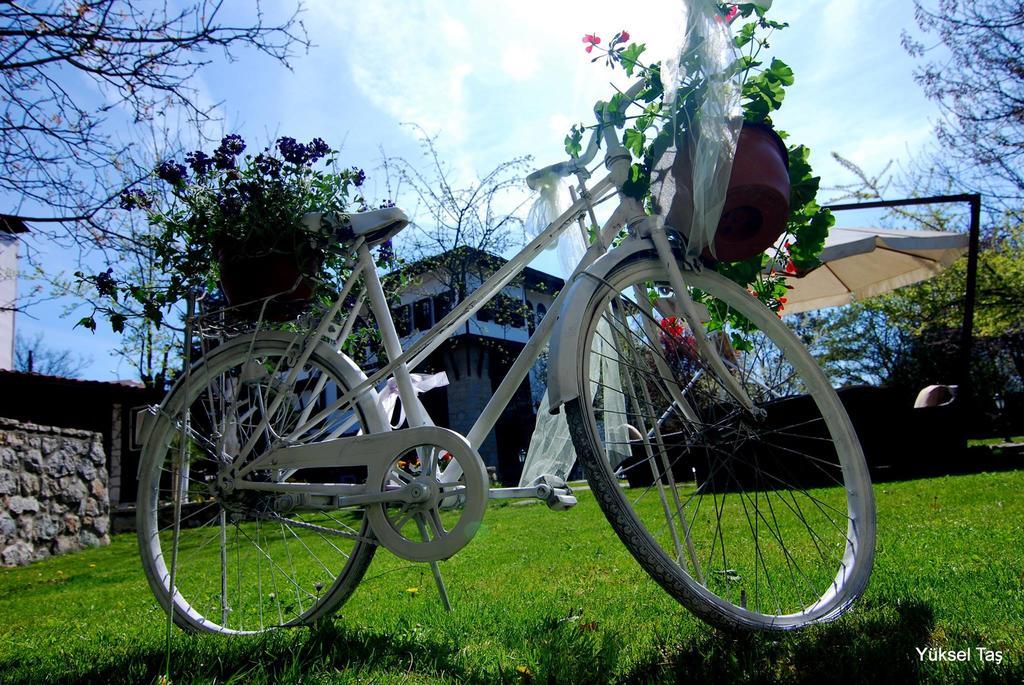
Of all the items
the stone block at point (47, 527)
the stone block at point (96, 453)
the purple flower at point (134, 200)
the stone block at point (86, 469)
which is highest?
the purple flower at point (134, 200)

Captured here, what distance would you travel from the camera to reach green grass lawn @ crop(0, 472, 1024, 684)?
62.6 inches

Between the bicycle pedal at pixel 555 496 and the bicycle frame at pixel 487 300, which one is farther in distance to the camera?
the bicycle frame at pixel 487 300

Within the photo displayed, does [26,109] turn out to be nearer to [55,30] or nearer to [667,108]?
[55,30]

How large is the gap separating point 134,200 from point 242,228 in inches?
16.2

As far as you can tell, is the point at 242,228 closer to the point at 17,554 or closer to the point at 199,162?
the point at 199,162

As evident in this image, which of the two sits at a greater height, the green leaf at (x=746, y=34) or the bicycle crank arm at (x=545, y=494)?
the green leaf at (x=746, y=34)

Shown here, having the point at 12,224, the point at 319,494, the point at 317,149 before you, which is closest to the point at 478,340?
the point at 12,224

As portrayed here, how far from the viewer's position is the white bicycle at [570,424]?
1.84 m

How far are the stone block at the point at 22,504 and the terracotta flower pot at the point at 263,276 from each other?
6.37 meters

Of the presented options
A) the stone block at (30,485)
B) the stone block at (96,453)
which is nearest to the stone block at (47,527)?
the stone block at (30,485)

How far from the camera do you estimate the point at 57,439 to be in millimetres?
7633

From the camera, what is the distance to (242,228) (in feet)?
7.24

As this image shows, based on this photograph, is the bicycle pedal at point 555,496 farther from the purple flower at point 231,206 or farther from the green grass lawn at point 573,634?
the purple flower at point 231,206

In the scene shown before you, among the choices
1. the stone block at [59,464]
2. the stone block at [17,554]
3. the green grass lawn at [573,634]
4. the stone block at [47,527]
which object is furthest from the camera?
the stone block at [59,464]
